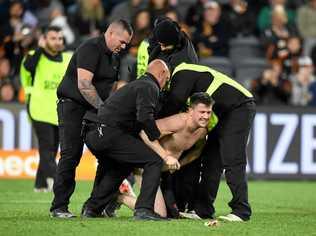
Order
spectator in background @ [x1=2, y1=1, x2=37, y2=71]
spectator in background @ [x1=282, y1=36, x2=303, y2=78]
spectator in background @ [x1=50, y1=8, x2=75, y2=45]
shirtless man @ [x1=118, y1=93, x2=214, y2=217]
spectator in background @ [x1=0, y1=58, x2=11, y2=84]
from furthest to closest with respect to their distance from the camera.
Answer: spectator in background @ [x1=282, y1=36, x2=303, y2=78] → spectator in background @ [x1=50, y1=8, x2=75, y2=45] → spectator in background @ [x1=2, y1=1, x2=37, y2=71] → spectator in background @ [x1=0, y1=58, x2=11, y2=84] → shirtless man @ [x1=118, y1=93, x2=214, y2=217]

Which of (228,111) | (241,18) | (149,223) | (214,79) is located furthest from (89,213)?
(241,18)

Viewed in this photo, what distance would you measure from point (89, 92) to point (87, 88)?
48mm

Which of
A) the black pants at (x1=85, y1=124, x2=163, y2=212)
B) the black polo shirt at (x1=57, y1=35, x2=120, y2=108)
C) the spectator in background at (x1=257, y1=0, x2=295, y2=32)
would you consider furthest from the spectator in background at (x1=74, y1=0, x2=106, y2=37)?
the black pants at (x1=85, y1=124, x2=163, y2=212)

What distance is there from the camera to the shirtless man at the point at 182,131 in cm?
1105

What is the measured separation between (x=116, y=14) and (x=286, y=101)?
4.09 metres

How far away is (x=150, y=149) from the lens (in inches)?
432

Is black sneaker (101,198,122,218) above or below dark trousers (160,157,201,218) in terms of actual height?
below

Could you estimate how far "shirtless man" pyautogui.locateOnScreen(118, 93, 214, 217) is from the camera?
11.1m

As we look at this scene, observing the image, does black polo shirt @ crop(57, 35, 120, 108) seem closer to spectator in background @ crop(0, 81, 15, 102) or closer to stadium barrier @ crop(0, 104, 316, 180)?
stadium barrier @ crop(0, 104, 316, 180)

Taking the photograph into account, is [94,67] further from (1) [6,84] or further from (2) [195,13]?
(2) [195,13]

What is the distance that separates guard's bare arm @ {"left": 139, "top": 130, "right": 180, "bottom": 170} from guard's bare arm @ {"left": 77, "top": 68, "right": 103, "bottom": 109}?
73cm

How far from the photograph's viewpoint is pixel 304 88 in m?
21.1

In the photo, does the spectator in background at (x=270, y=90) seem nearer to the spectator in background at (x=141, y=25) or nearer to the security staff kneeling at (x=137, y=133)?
the spectator in background at (x=141, y=25)

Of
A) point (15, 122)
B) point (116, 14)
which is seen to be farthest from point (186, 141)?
point (116, 14)
